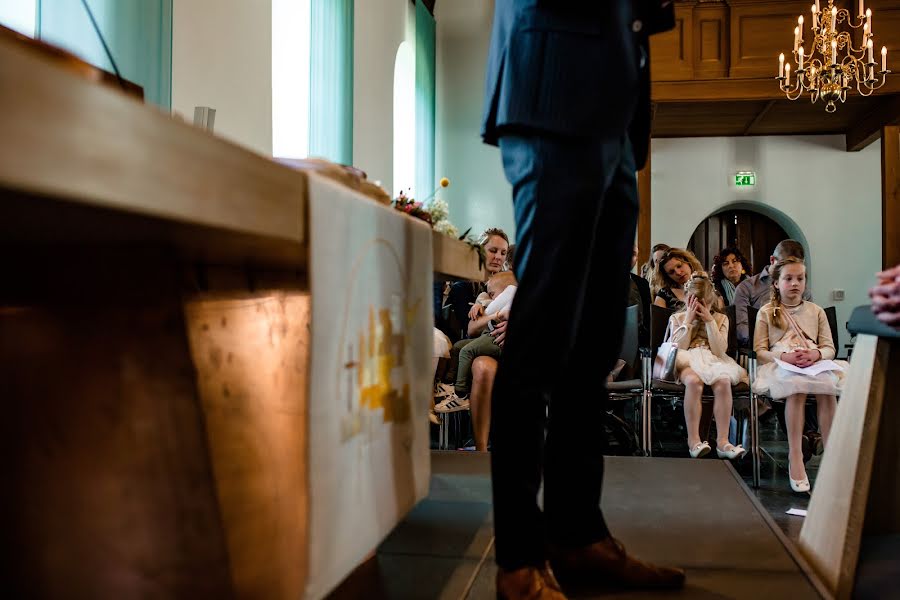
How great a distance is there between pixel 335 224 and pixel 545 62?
47cm

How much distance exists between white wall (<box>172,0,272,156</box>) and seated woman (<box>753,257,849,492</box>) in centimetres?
270

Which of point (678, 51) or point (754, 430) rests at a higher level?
point (678, 51)

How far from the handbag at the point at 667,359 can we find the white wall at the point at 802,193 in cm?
593

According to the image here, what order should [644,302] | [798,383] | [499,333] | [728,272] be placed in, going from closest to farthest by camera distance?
[798,383] < [499,333] < [644,302] < [728,272]

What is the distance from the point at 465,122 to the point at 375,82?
2911 mm

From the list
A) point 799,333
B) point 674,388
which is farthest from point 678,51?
point 674,388

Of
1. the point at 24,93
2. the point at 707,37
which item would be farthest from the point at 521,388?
the point at 707,37

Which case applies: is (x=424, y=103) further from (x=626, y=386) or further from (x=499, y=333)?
(x=626, y=386)

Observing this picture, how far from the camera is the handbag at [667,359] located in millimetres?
4242

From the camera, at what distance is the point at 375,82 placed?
660 centimetres

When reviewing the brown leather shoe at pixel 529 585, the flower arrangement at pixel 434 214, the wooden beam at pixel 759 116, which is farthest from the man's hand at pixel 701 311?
the wooden beam at pixel 759 116

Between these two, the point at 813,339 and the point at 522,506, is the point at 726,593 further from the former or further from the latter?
the point at 813,339

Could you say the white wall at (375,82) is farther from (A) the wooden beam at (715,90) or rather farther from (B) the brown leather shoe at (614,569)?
(B) the brown leather shoe at (614,569)

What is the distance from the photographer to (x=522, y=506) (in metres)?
1.29
